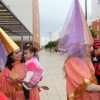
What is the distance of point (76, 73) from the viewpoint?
2055mm

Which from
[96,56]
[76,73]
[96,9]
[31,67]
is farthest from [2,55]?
[96,9]

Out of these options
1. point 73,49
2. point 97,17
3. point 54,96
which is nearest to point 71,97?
point 73,49

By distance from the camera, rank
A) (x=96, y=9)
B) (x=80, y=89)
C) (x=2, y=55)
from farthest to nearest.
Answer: (x=96, y=9) → (x=2, y=55) → (x=80, y=89)

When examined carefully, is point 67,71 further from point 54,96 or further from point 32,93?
point 54,96

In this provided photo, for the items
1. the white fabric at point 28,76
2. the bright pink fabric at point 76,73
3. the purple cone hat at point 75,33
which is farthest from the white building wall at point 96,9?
the bright pink fabric at point 76,73

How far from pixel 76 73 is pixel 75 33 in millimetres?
373

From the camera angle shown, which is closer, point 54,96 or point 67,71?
point 67,71

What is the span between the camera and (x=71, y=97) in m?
2.13

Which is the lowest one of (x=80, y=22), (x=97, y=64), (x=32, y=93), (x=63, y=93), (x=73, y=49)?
(x=63, y=93)

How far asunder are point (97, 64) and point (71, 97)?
60 cm

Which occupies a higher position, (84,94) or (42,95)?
(84,94)

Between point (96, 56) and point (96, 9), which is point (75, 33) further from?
point (96, 9)

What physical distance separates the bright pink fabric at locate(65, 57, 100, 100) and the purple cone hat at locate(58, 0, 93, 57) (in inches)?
3.6

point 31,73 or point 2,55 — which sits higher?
point 2,55
